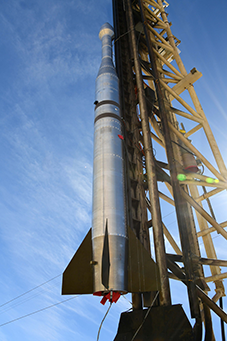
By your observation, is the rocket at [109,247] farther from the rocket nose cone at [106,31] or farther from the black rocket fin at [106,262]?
the rocket nose cone at [106,31]

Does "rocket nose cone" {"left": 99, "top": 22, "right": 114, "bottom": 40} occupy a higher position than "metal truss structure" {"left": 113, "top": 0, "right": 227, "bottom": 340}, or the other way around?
"rocket nose cone" {"left": 99, "top": 22, "right": 114, "bottom": 40}

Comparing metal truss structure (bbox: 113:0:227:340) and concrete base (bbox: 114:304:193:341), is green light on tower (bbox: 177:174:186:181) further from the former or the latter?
concrete base (bbox: 114:304:193:341)

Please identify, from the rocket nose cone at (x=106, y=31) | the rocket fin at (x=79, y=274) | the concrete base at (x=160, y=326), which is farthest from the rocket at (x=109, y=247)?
the rocket nose cone at (x=106, y=31)

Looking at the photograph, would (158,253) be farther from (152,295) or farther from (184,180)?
(184,180)

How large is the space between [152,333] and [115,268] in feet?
5.15

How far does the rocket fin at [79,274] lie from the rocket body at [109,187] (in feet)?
2.04

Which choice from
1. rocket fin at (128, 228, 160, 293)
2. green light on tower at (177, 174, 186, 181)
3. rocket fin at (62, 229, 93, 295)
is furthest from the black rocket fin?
green light on tower at (177, 174, 186, 181)

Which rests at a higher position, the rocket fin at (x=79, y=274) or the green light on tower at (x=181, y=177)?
the green light on tower at (x=181, y=177)

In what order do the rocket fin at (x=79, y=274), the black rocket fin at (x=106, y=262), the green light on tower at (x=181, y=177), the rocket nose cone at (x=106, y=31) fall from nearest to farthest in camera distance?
the black rocket fin at (x=106, y=262), the rocket fin at (x=79, y=274), the green light on tower at (x=181, y=177), the rocket nose cone at (x=106, y=31)

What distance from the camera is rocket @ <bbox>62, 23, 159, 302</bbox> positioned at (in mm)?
5672

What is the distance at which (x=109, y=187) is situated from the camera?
664 centimetres

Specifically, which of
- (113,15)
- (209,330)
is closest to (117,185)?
(209,330)

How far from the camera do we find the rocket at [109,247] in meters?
5.67

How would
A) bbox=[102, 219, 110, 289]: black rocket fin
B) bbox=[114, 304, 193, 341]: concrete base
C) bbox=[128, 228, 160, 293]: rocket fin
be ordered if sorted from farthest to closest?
bbox=[128, 228, 160, 293]: rocket fin
bbox=[102, 219, 110, 289]: black rocket fin
bbox=[114, 304, 193, 341]: concrete base
